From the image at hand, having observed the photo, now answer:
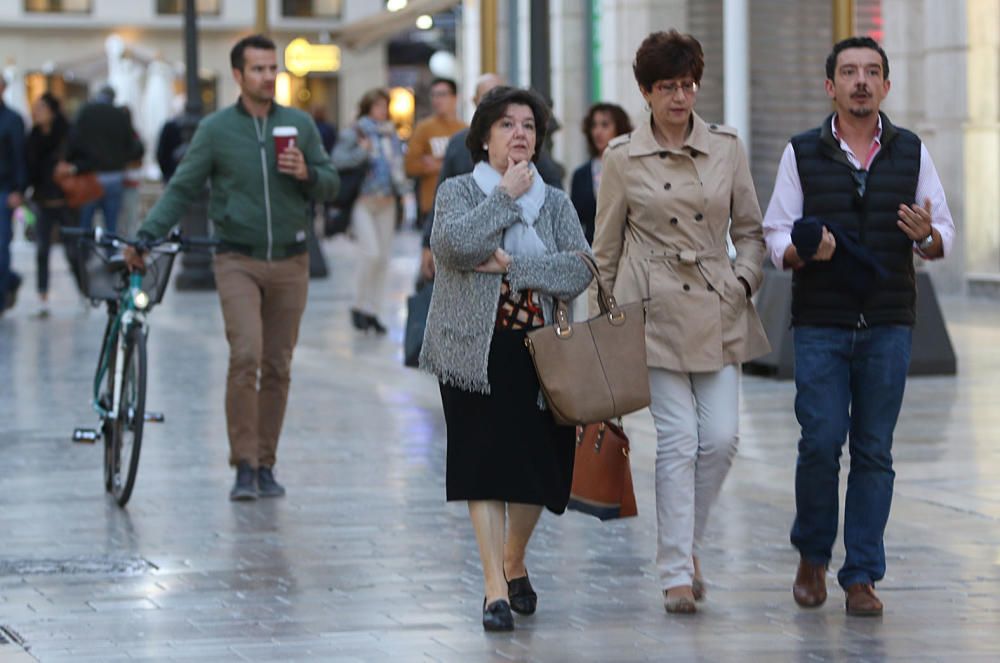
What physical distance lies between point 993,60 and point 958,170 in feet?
3.44

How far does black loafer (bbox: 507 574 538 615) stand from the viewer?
695 centimetres

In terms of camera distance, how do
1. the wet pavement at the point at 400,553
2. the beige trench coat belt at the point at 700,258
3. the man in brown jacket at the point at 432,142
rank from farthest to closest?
the man in brown jacket at the point at 432,142, the beige trench coat belt at the point at 700,258, the wet pavement at the point at 400,553

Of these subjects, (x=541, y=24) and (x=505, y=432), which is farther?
(x=541, y=24)

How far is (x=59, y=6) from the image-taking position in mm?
63000

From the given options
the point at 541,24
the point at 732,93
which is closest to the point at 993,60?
the point at 732,93

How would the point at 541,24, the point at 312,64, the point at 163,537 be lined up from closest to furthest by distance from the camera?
1. the point at 163,537
2. the point at 541,24
3. the point at 312,64

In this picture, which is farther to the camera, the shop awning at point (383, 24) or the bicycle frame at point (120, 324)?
the shop awning at point (383, 24)

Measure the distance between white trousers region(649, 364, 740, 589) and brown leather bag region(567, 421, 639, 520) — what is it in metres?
0.12

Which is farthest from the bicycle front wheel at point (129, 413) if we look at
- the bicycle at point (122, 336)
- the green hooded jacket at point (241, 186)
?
the green hooded jacket at point (241, 186)

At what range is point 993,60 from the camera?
19500mm

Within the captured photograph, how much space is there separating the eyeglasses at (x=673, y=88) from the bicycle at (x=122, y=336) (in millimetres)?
2965

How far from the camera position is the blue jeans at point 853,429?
686 centimetres

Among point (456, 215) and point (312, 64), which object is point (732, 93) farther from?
point (312, 64)

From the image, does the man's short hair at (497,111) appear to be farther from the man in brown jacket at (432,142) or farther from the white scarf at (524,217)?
the man in brown jacket at (432,142)
